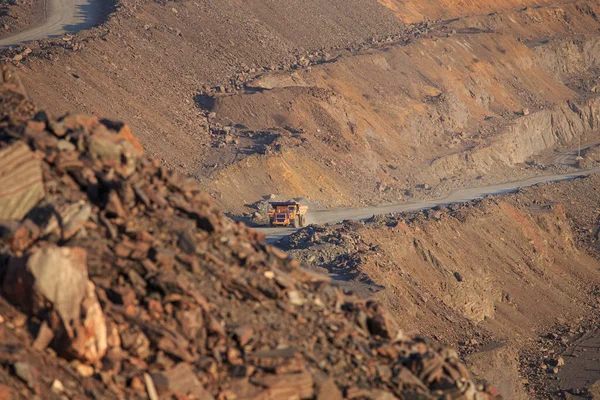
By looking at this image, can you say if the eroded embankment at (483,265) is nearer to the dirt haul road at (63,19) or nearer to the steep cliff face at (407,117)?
the steep cliff face at (407,117)

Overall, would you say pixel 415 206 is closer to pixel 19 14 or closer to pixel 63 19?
pixel 63 19

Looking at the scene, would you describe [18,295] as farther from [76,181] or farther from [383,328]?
[383,328]

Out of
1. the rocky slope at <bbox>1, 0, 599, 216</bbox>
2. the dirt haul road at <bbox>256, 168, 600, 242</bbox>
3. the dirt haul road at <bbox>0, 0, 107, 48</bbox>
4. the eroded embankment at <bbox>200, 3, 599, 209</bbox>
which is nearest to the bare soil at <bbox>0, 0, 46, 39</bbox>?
the dirt haul road at <bbox>0, 0, 107, 48</bbox>

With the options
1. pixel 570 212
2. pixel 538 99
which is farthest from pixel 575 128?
pixel 570 212

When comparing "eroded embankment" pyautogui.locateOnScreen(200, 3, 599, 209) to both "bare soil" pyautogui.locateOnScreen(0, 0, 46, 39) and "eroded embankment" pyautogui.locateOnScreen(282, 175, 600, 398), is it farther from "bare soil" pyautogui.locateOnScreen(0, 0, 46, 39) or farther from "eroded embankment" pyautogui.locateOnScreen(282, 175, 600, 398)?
"bare soil" pyautogui.locateOnScreen(0, 0, 46, 39)

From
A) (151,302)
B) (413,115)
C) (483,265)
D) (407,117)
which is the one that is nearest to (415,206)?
(483,265)

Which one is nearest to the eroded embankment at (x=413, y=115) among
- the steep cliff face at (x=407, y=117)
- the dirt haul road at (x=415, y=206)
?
the steep cliff face at (x=407, y=117)
